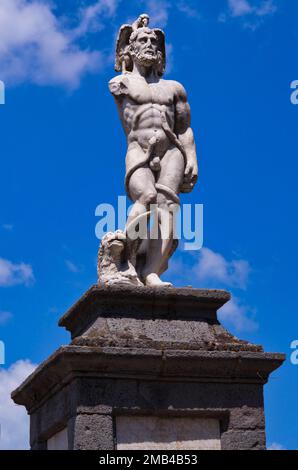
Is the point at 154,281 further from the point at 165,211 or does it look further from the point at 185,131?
the point at 185,131

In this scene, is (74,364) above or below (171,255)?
below

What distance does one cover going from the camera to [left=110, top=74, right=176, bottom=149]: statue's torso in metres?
12.7

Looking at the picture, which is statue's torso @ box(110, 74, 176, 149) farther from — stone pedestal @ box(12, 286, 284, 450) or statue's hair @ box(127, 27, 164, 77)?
stone pedestal @ box(12, 286, 284, 450)

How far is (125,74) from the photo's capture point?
13.1 metres

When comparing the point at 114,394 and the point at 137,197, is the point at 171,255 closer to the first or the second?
the point at 137,197

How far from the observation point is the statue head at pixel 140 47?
43.0 ft

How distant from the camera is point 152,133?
12.7 metres

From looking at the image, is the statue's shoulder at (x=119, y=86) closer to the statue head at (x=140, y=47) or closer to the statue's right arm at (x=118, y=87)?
the statue's right arm at (x=118, y=87)

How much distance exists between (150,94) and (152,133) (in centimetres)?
51

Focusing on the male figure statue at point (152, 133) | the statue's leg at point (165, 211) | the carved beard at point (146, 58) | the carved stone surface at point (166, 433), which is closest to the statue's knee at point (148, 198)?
the male figure statue at point (152, 133)

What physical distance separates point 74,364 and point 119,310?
3.24 ft

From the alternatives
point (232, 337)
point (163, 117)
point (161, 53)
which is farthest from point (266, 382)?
point (161, 53)

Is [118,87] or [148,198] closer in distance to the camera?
[148,198]

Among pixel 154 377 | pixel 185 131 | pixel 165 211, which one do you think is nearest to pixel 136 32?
pixel 185 131
